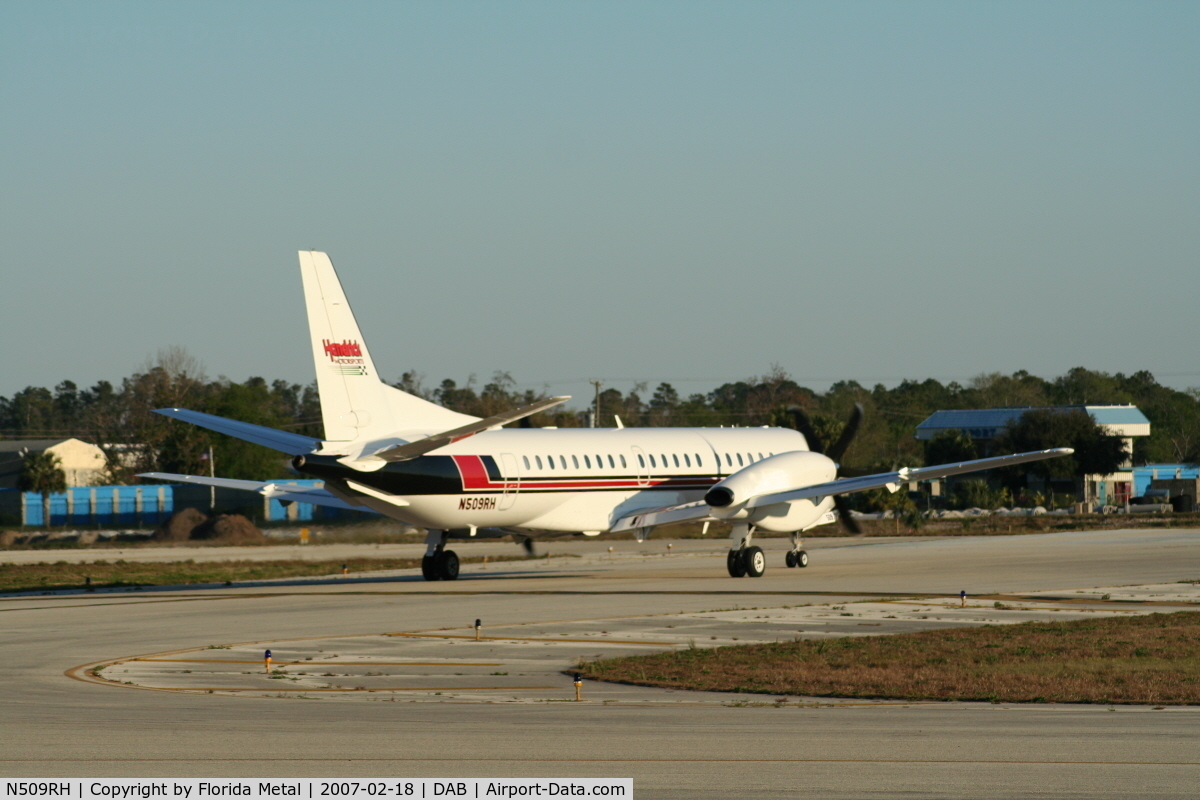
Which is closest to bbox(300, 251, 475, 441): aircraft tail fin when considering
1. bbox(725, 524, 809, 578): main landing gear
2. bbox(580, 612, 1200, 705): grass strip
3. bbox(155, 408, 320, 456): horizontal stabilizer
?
bbox(155, 408, 320, 456): horizontal stabilizer

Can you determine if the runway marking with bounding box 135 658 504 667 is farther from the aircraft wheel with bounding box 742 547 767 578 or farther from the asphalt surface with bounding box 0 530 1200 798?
the aircraft wheel with bounding box 742 547 767 578

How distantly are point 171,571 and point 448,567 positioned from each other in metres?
11.8

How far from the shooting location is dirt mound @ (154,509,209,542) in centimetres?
6169

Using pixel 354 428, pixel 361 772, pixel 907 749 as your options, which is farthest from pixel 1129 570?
pixel 361 772

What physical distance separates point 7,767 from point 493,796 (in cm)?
395

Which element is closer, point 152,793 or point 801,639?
point 152,793

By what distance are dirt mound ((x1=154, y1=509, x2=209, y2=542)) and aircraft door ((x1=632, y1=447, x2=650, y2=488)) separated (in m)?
32.2

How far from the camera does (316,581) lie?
3669cm

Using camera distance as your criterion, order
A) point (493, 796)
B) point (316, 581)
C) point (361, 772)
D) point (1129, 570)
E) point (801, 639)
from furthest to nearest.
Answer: point (316, 581) < point (1129, 570) < point (801, 639) < point (361, 772) < point (493, 796)

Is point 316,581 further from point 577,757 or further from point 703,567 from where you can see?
point 577,757

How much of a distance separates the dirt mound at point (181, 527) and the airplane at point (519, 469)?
2674 cm

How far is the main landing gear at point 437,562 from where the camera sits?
110ft

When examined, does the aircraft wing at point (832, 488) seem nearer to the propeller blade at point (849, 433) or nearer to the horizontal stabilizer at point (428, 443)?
the propeller blade at point (849, 433)

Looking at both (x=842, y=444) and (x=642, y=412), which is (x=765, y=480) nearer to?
(x=842, y=444)
